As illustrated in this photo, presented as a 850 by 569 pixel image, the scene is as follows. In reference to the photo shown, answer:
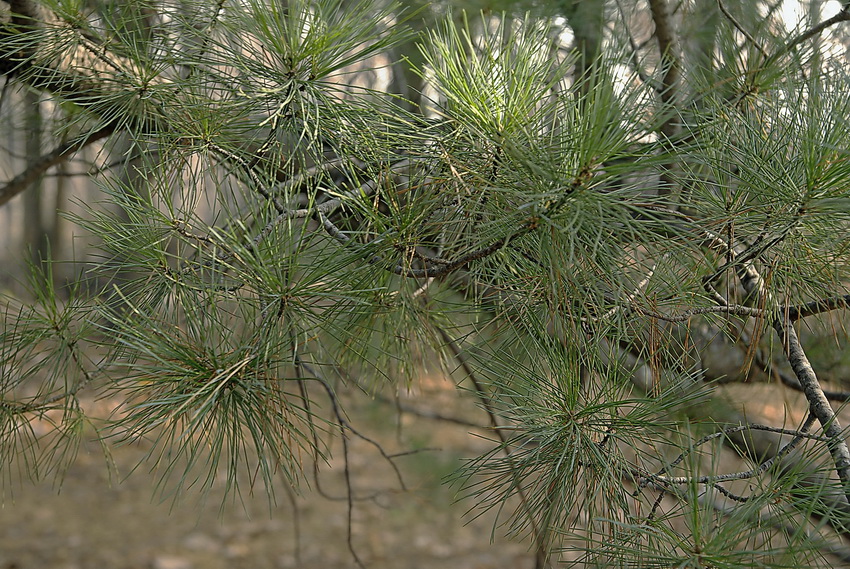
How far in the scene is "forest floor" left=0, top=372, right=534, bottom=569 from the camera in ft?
7.42

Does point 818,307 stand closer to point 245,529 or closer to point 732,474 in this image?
point 732,474

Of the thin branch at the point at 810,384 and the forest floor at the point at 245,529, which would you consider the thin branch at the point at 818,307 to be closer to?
the thin branch at the point at 810,384

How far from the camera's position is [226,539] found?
8.13 ft

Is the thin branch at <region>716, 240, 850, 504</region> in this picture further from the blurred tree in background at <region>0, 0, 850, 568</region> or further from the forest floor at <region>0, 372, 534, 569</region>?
the forest floor at <region>0, 372, 534, 569</region>

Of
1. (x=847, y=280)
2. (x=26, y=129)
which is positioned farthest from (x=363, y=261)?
(x=26, y=129)

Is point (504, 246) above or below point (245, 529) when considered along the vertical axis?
above

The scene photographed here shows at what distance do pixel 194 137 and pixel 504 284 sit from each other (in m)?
0.30

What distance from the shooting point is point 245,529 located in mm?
2570

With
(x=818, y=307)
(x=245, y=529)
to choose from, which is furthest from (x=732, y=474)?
(x=245, y=529)

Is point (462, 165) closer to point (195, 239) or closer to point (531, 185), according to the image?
point (531, 185)

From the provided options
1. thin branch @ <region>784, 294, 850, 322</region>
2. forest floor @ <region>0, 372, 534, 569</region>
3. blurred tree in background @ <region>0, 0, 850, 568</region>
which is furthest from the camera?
forest floor @ <region>0, 372, 534, 569</region>

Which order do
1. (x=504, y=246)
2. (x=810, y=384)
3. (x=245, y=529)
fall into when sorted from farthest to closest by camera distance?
(x=245, y=529)
(x=810, y=384)
(x=504, y=246)

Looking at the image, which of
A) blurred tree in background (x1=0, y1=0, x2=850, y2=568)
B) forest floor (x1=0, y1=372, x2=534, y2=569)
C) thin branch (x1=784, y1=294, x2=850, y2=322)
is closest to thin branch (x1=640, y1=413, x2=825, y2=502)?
blurred tree in background (x1=0, y1=0, x2=850, y2=568)

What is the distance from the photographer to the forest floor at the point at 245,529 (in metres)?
2.26
